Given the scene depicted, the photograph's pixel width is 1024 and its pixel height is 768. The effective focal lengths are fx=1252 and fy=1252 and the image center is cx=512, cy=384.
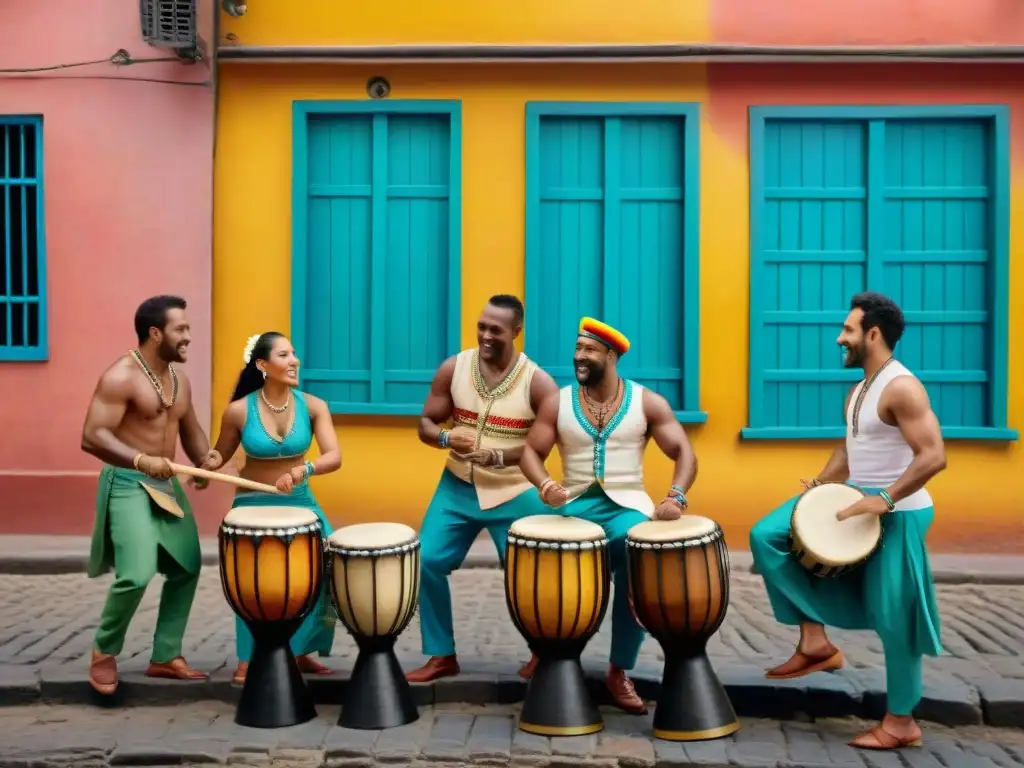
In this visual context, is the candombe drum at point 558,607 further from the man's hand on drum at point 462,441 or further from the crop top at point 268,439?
the crop top at point 268,439

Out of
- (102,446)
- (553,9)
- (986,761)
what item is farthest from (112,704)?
(553,9)

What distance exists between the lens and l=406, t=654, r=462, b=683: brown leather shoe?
5.92 metres

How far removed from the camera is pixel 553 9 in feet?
30.7

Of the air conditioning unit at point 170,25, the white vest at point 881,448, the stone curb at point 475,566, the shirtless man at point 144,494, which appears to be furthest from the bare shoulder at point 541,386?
the air conditioning unit at point 170,25

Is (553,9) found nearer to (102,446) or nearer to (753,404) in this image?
(753,404)

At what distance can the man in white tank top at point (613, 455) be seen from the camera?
5723 mm

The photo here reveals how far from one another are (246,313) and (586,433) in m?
4.48

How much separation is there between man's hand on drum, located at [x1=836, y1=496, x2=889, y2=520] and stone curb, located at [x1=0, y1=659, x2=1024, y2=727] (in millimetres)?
959

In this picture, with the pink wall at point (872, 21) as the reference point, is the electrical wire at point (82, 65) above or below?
below

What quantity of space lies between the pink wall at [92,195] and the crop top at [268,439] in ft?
11.8

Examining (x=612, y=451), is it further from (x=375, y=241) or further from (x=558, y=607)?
(x=375, y=241)

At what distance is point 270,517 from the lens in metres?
5.56

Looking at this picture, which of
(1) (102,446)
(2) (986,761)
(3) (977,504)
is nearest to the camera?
(2) (986,761)

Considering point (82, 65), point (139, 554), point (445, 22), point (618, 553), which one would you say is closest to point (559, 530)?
point (618, 553)
